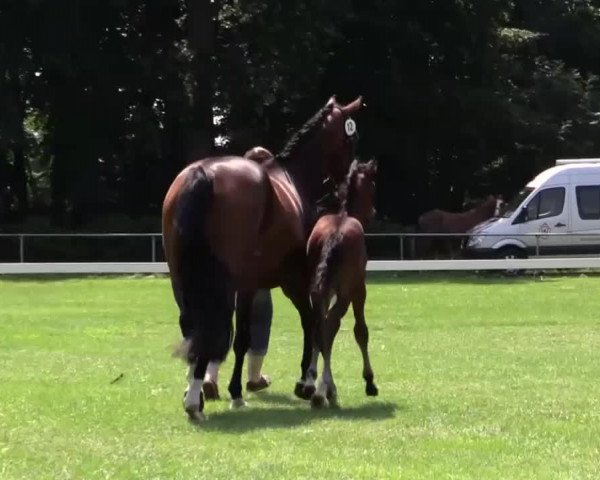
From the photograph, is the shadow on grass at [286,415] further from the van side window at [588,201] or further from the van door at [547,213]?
the van side window at [588,201]

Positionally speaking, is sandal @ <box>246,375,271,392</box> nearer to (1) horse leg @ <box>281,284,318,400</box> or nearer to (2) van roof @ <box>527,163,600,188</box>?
(1) horse leg @ <box>281,284,318,400</box>

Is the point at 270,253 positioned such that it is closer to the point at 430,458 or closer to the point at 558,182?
the point at 430,458

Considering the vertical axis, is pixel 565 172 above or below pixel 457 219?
above

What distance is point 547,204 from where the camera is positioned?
3219cm

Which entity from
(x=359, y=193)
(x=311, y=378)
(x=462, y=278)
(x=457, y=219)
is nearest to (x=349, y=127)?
(x=359, y=193)

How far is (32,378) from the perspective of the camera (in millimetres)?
11891

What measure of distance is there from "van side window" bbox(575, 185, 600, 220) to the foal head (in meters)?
21.6

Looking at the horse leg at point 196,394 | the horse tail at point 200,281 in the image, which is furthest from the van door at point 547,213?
the horse leg at point 196,394

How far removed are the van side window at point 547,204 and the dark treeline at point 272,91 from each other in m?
7.06

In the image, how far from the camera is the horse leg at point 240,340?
10.4m

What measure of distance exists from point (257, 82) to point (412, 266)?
10.7 meters

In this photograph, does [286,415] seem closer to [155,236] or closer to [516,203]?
[155,236]

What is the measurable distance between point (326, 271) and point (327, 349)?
2.03 feet

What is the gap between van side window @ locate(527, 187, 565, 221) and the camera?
32.1m
